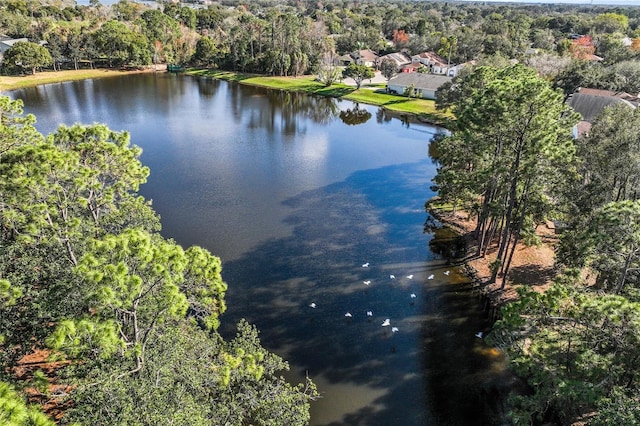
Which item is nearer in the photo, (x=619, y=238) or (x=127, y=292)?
(x=127, y=292)

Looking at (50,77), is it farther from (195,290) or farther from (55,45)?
(195,290)

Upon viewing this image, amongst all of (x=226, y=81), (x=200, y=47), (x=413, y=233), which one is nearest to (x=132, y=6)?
(x=200, y=47)

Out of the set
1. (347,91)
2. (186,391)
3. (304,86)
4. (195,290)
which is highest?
(304,86)

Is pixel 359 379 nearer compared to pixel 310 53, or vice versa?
pixel 359 379

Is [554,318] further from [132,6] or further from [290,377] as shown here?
[132,6]

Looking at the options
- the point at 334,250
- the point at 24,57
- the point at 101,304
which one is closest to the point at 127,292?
the point at 101,304

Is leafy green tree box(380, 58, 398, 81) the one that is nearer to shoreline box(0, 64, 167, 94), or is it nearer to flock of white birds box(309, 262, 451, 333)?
shoreline box(0, 64, 167, 94)
